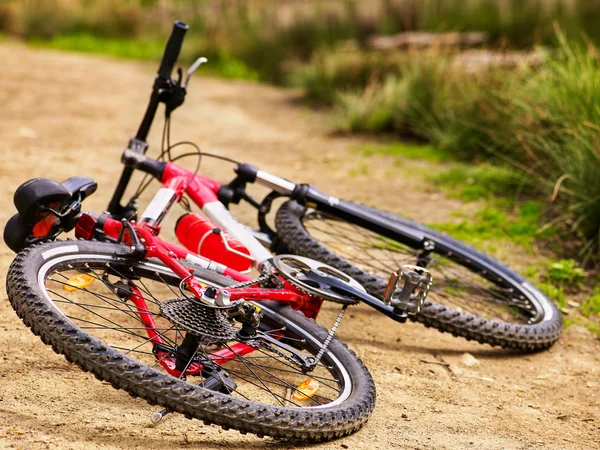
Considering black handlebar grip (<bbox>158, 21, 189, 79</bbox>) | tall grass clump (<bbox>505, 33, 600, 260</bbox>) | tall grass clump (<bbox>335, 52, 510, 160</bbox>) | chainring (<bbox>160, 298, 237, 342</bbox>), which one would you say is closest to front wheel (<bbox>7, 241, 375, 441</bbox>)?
chainring (<bbox>160, 298, 237, 342</bbox>)

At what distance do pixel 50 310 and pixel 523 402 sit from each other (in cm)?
208

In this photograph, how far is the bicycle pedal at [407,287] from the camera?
120 inches

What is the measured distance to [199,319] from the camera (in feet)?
8.95

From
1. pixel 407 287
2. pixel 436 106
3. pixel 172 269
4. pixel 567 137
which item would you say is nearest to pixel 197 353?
pixel 172 269

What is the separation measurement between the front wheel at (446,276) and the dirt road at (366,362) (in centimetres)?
17

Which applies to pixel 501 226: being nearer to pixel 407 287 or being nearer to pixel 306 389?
pixel 407 287

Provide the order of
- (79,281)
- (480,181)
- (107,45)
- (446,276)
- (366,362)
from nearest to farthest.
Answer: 1. (79,281)
2. (366,362)
3. (446,276)
4. (480,181)
5. (107,45)

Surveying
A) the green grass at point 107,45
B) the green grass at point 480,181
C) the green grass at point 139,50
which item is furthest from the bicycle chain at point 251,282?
the green grass at point 107,45

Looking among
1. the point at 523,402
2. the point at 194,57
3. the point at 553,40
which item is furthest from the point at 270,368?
the point at 194,57

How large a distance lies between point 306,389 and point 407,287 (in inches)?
21.5

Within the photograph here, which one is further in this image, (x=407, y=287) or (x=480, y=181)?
(x=480, y=181)

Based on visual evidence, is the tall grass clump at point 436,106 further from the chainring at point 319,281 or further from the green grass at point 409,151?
the chainring at point 319,281

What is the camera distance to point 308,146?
770cm

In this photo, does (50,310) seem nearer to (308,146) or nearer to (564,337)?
(564,337)
